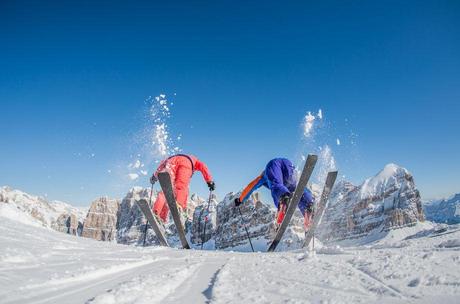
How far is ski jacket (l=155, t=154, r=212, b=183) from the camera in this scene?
9977 mm

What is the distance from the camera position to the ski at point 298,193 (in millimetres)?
8523

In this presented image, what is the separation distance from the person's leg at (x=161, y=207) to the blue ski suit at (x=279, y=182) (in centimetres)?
268

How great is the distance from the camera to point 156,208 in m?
9.42

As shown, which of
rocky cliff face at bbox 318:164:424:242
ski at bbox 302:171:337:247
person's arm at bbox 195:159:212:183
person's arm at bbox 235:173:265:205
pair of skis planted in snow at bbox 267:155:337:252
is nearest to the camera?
pair of skis planted in snow at bbox 267:155:337:252

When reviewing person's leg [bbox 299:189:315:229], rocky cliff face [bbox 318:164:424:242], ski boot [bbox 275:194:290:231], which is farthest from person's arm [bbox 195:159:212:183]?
rocky cliff face [bbox 318:164:424:242]

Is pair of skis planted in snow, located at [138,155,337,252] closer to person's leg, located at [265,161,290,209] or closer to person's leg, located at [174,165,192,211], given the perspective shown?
person's leg, located at [174,165,192,211]

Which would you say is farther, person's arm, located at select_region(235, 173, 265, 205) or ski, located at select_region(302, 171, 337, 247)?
person's arm, located at select_region(235, 173, 265, 205)

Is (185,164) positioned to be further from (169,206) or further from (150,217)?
(150,217)

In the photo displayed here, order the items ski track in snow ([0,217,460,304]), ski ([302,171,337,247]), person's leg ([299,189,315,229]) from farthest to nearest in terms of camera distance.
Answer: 1. person's leg ([299,189,315,229])
2. ski ([302,171,337,247])
3. ski track in snow ([0,217,460,304])

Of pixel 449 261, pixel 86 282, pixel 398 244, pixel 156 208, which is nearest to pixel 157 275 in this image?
pixel 86 282

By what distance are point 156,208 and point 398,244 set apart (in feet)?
22.1

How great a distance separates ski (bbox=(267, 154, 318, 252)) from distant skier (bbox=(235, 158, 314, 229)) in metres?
0.28

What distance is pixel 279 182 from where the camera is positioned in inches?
393

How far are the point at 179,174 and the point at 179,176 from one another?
0.07 metres
